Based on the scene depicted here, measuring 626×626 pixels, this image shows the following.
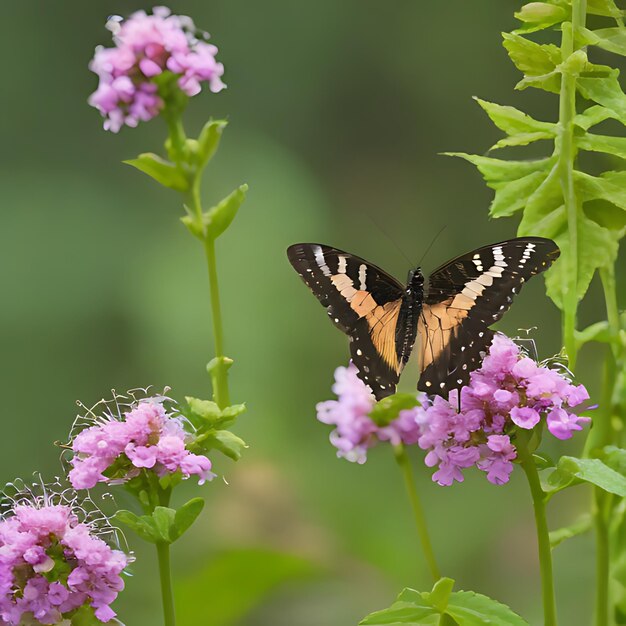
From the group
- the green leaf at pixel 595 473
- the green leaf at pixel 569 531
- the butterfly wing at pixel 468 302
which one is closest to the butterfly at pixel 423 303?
the butterfly wing at pixel 468 302

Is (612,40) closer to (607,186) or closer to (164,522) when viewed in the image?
(607,186)

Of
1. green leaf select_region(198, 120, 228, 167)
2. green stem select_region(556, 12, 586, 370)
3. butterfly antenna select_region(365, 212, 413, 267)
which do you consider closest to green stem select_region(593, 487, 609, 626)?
green stem select_region(556, 12, 586, 370)

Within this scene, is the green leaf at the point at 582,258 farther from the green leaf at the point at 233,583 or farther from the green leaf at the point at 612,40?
the green leaf at the point at 233,583

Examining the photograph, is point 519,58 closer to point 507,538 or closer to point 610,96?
point 610,96

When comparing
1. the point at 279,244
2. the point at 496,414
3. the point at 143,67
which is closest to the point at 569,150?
the point at 496,414

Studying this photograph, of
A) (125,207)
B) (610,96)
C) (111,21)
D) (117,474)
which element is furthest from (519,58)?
(125,207)
